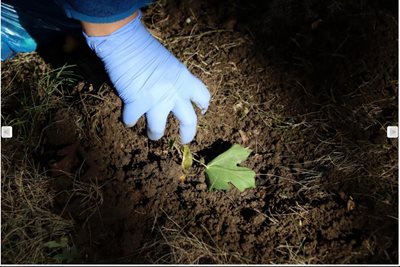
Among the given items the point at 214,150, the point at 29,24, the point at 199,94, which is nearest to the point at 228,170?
the point at 214,150

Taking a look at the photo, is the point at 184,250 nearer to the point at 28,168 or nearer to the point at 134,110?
the point at 134,110

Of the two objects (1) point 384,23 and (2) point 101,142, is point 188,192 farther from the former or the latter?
(1) point 384,23

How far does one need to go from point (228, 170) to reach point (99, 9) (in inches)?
24.5

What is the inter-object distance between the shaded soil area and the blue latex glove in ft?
0.33

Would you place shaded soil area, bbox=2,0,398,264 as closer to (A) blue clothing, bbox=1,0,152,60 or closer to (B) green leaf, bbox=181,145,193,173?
(B) green leaf, bbox=181,145,193,173

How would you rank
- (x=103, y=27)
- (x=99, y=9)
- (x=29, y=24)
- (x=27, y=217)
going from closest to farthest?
(x=99, y=9)
(x=103, y=27)
(x=27, y=217)
(x=29, y=24)

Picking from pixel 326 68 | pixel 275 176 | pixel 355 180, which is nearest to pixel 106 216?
pixel 275 176

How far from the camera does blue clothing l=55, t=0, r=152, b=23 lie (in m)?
1.31

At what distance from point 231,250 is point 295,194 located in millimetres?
271

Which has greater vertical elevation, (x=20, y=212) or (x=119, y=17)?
(x=119, y=17)

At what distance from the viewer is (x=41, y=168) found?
1.64m

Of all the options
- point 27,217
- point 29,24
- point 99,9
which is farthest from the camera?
point 29,24

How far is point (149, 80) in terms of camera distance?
1533mm

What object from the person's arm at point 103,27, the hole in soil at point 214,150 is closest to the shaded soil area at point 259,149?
the hole in soil at point 214,150
